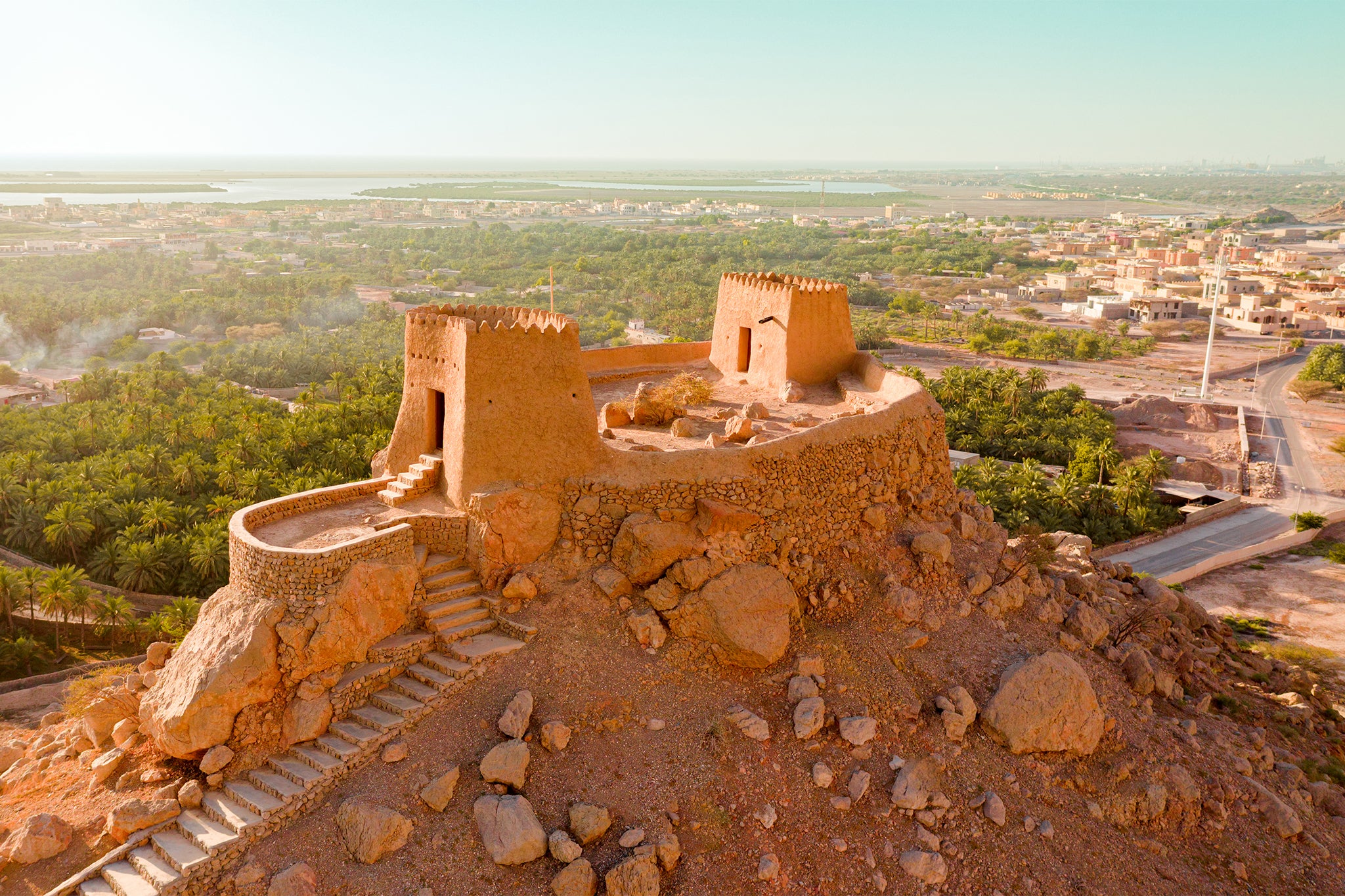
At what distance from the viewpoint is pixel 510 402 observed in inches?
567

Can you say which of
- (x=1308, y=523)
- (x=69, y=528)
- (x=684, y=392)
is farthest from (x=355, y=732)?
(x=1308, y=523)

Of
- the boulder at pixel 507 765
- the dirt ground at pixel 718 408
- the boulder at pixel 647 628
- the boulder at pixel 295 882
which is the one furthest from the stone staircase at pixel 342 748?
the dirt ground at pixel 718 408

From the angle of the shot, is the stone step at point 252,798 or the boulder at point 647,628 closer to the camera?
the stone step at point 252,798

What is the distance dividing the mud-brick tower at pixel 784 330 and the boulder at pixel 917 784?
8.88 meters

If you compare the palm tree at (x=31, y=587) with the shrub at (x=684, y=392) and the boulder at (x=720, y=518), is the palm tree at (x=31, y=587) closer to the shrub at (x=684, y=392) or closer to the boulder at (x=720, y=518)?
the shrub at (x=684, y=392)

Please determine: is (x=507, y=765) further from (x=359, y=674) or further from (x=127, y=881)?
(x=127, y=881)

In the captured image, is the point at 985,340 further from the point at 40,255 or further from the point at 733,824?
the point at 40,255

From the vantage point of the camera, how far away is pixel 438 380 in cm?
1522

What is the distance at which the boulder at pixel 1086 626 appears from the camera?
17172mm

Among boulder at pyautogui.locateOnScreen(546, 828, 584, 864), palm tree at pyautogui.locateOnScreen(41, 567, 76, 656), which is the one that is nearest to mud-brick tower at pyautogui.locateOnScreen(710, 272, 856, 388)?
boulder at pyautogui.locateOnScreen(546, 828, 584, 864)

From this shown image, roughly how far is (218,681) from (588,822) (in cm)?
519

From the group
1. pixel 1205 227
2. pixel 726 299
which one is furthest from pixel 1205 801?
pixel 1205 227

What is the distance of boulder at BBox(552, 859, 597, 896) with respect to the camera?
10.9 metres

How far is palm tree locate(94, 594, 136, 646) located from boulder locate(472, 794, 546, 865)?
1735cm
